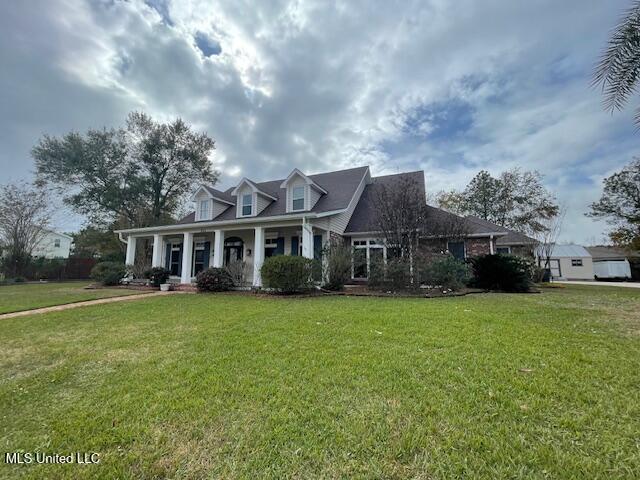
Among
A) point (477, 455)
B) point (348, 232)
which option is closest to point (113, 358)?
point (477, 455)

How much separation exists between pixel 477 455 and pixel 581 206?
32141 mm

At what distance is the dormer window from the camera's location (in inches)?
612

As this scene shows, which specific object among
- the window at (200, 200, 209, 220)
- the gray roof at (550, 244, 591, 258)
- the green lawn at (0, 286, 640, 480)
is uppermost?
the window at (200, 200, 209, 220)

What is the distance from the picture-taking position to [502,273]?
11875 mm

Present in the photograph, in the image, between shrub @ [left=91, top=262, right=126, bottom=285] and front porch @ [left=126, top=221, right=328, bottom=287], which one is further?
shrub @ [left=91, top=262, right=126, bottom=285]

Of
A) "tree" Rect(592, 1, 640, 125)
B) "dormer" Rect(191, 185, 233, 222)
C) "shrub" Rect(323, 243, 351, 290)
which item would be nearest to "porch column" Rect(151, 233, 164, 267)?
"dormer" Rect(191, 185, 233, 222)

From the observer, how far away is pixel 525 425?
2.30 metres

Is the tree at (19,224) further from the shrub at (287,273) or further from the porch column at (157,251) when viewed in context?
the shrub at (287,273)

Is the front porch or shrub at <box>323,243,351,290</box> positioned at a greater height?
the front porch

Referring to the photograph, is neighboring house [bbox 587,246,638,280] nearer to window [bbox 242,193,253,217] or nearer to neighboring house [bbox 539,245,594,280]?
neighboring house [bbox 539,245,594,280]

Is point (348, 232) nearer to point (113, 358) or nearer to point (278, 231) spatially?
point (278, 231)

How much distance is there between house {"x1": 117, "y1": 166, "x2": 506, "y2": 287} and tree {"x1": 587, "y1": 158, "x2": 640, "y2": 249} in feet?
58.6

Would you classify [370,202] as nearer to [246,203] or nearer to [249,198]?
[249,198]

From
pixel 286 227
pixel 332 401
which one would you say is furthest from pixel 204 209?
pixel 332 401
